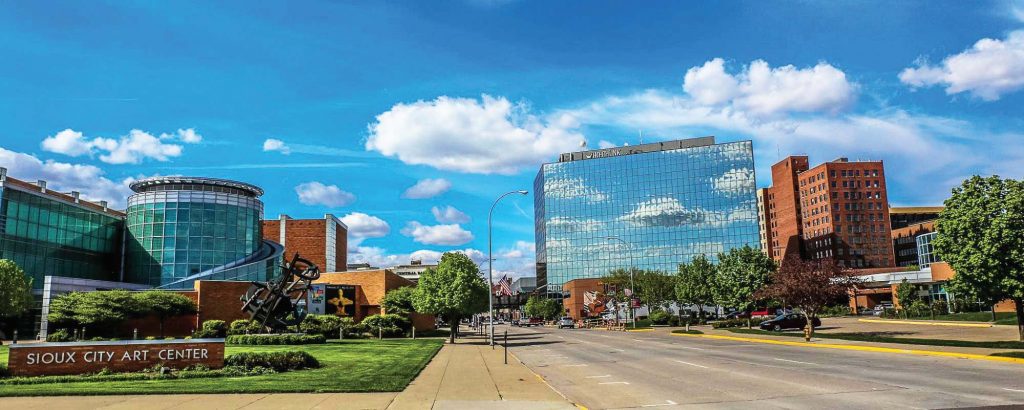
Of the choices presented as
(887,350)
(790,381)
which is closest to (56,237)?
(790,381)

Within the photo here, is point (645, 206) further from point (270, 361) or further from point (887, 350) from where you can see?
point (270, 361)

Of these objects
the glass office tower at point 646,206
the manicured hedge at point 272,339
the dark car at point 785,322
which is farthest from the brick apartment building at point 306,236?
the dark car at point 785,322

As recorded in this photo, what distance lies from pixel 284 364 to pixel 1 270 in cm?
4084

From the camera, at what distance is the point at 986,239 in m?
25.8

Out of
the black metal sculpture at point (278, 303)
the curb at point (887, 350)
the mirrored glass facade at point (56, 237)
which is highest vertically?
the mirrored glass facade at point (56, 237)

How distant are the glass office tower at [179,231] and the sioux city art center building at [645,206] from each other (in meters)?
82.6

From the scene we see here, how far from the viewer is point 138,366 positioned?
20156 millimetres

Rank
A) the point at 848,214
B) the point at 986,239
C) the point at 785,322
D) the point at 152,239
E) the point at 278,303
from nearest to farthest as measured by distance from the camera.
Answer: the point at 986,239 < the point at 278,303 < the point at 785,322 < the point at 152,239 < the point at 848,214

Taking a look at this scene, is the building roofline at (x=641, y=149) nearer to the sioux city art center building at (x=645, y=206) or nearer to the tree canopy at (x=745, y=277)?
the sioux city art center building at (x=645, y=206)

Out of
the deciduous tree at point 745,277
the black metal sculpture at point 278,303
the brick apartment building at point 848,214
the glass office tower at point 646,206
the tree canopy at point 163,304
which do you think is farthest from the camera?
the brick apartment building at point 848,214

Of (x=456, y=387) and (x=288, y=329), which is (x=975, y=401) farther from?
(x=288, y=329)

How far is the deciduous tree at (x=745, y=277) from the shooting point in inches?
2072

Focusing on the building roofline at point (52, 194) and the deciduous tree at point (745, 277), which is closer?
the deciduous tree at point (745, 277)

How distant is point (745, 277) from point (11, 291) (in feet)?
188
